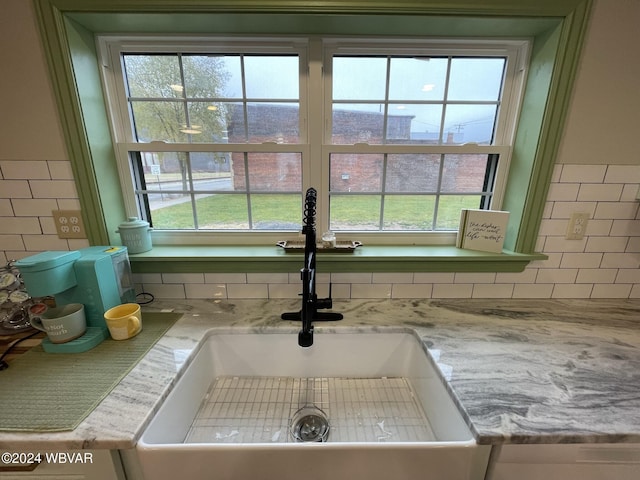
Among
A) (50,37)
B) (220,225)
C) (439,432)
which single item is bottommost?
(439,432)

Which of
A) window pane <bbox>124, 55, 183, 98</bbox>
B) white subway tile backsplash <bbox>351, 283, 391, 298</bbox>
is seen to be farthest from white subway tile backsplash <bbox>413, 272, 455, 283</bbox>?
window pane <bbox>124, 55, 183, 98</bbox>

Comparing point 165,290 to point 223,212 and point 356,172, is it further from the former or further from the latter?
point 356,172

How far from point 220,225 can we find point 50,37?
0.82 m

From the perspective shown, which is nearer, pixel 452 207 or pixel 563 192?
pixel 563 192

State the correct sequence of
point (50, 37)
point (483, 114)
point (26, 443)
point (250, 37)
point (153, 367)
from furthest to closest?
point (483, 114) → point (250, 37) → point (50, 37) → point (153, 367) → point (26, 443)

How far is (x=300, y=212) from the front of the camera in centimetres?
124

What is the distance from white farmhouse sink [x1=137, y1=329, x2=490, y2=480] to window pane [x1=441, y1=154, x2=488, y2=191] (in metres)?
0.69

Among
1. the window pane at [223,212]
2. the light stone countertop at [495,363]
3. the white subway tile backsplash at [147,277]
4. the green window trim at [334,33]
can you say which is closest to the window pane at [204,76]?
the green window trim at [334,33]

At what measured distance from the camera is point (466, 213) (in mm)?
1188

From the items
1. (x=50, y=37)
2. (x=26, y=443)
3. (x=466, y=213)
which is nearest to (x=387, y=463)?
(x=26, y=443)

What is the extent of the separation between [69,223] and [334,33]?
1.25 m

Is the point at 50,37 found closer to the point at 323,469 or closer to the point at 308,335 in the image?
the point at 308,335

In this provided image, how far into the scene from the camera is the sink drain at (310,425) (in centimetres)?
83

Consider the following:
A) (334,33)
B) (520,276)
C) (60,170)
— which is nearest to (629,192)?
(520,276)
